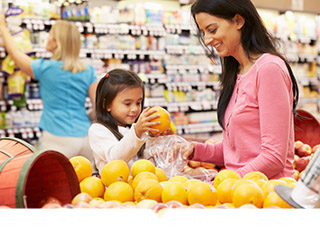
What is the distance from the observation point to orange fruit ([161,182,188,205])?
1.24 metres

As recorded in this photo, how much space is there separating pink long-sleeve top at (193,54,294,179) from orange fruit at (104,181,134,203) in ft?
2.02

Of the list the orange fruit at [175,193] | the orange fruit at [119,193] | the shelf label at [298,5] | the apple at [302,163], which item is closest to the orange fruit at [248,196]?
the orange fruit at [175,193]

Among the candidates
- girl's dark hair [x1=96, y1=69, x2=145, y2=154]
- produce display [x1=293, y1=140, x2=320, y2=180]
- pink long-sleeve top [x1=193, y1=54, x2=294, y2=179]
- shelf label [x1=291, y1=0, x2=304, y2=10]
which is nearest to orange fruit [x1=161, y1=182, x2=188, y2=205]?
pink long-sleeve top [x1=193, y1=54, x2=294, y2=179]

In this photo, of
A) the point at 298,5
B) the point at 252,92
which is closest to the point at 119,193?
the point at 252,92

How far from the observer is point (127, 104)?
2322 millimetres

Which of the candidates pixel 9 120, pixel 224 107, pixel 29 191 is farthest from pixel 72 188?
pixel 9 120

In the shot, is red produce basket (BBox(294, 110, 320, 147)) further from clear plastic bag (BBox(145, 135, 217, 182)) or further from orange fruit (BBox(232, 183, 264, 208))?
orange fruit (BBox(232, 183, 264, 208))

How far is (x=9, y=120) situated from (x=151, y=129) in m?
3.36

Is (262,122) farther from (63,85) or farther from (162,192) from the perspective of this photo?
(63,85)

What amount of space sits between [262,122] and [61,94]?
249 cm

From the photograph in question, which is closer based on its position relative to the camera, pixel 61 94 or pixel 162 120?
pixel 162 120

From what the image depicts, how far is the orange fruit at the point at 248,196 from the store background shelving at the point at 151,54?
12.7ft

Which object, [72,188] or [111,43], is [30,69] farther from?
[72,188]
